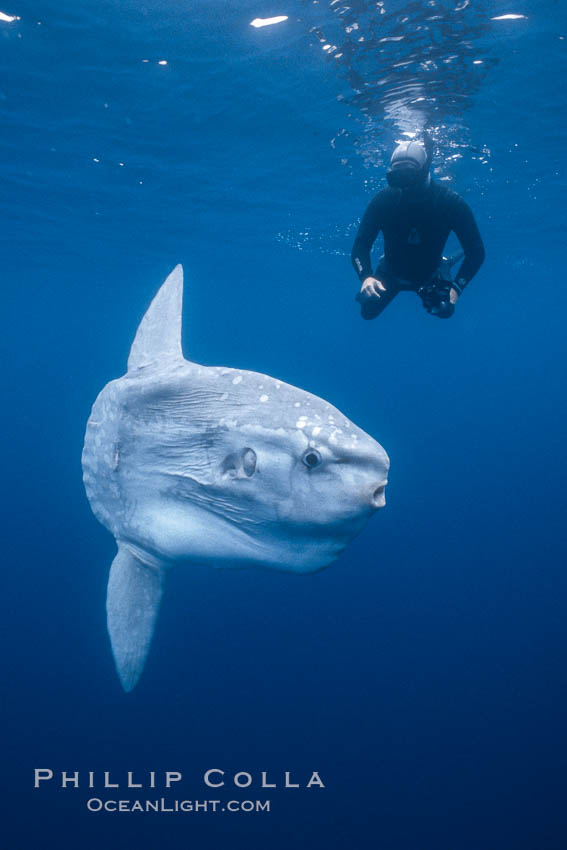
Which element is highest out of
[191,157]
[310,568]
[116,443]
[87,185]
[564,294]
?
[564,294]

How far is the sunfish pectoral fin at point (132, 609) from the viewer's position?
119 inches

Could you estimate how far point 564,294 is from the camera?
49375 millimetres

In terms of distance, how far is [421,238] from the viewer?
6.07 metres

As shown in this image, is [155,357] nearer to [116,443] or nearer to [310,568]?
[116,443]

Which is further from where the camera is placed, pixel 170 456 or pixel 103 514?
pixel 103 514

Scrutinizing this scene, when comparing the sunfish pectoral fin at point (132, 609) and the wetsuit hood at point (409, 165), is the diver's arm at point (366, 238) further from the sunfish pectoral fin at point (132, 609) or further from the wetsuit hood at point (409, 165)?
the sunfish pectoral fin at point (132, 609)

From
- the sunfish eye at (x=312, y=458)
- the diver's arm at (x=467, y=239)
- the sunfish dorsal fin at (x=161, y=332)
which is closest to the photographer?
the sunfish eye at (x=312, y=458)

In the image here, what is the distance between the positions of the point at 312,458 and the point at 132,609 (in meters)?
1.69

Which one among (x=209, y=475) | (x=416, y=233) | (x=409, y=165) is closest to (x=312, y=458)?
(x=209, y=475)

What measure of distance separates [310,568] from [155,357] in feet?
6.03

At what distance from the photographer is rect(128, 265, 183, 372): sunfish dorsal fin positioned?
3.50m

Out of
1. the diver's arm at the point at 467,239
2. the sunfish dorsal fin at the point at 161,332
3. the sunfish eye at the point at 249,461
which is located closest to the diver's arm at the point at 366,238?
the diver's arm at the point at 467,239

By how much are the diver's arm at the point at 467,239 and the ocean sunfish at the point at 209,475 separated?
387cm

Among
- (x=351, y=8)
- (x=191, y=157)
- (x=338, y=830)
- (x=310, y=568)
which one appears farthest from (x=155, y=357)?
(x=191, y=157)
